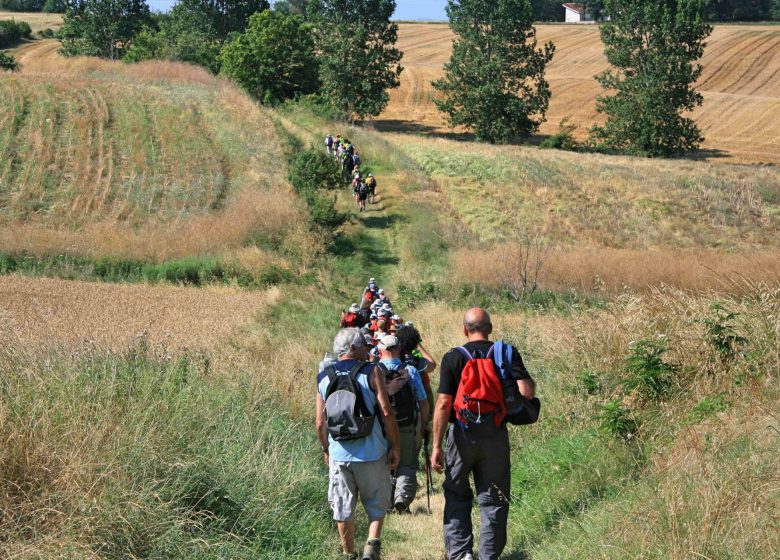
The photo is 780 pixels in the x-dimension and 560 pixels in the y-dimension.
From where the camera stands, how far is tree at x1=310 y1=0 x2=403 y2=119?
6109 centimetres

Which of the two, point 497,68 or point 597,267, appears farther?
point 497,68

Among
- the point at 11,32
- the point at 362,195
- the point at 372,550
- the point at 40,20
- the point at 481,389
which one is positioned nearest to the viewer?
the point at 481,389

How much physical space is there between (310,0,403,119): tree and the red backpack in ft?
181

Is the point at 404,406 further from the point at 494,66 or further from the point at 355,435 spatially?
the point at 494,66

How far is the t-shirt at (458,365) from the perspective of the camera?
20.9ft

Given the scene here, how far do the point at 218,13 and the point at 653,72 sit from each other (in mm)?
40077

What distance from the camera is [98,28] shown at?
78.9 metres

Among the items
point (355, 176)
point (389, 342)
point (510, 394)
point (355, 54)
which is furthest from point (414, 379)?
point (355, 54)

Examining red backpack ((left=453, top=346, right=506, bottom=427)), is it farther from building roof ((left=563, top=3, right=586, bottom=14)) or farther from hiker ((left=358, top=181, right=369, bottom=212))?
building roof ((left=563, top=3, right=586, bottom=14))

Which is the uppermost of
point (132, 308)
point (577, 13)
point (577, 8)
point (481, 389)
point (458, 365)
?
point (577, 8)

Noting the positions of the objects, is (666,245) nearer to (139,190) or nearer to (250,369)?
(139,190)

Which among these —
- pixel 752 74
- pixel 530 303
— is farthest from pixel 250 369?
pixel 752 74

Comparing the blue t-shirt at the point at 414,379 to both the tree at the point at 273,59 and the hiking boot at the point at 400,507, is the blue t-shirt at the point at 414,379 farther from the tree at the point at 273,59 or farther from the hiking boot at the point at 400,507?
the tree at the point at 273,59

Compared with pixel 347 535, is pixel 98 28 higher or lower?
higher
